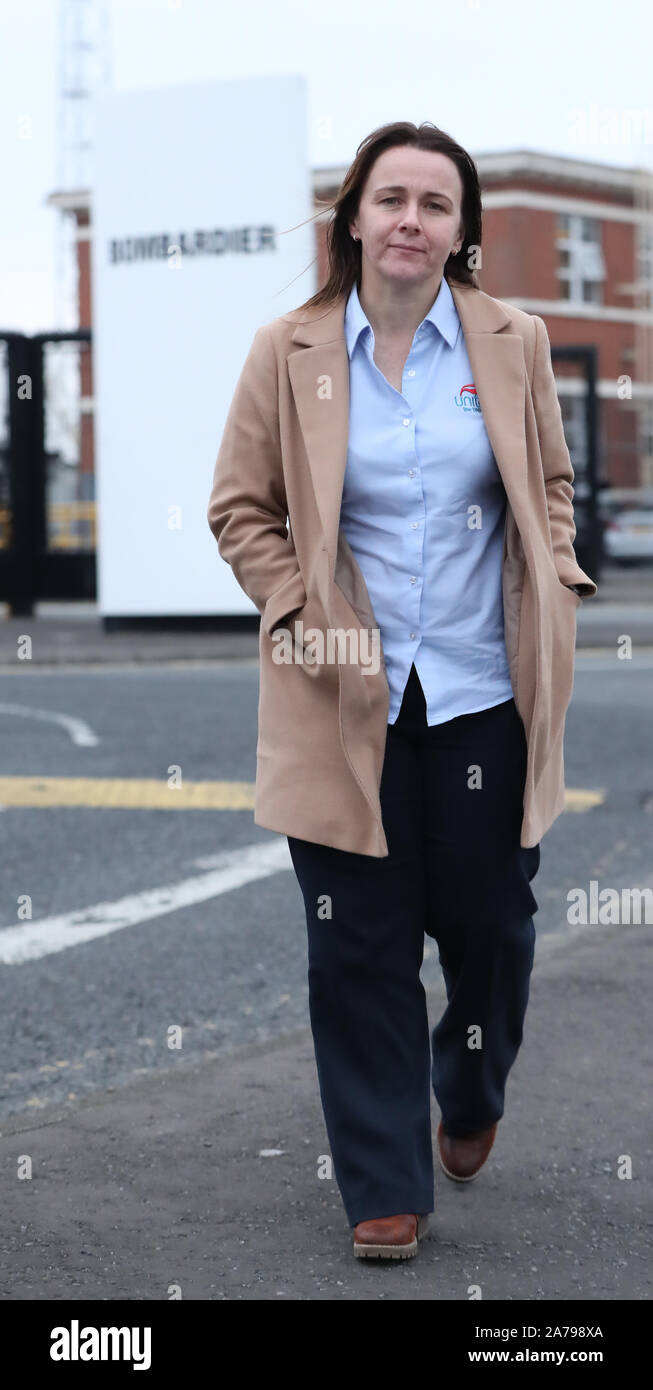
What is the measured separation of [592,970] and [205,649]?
36.4 feet

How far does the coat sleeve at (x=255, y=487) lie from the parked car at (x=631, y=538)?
33681 mm

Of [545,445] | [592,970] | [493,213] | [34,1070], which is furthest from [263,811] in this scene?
[493,213]

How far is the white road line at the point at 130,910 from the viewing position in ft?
18.5

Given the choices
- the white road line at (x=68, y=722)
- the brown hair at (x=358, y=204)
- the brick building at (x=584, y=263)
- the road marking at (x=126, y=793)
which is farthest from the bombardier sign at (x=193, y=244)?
the brick building at (x=584, y=263)

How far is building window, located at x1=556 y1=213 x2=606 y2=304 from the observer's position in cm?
4409

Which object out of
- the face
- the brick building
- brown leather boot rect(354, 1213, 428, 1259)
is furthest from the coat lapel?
the brick building

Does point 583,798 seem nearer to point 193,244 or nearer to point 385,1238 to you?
point 385,1238

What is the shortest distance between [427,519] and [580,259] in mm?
43090

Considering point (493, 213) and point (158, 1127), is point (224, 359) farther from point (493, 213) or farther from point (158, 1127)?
point (493, 213)

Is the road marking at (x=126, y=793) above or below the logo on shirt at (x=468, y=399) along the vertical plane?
below

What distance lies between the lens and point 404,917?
10.4 ft

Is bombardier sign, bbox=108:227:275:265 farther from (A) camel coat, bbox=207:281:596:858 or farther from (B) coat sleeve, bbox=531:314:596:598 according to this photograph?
(A) camel coat, bbox=207:281:596:858

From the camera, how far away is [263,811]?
10.4 ft

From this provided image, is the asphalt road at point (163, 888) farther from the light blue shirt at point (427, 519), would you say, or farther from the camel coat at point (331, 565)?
the light blue shirt at point (427, 519)
